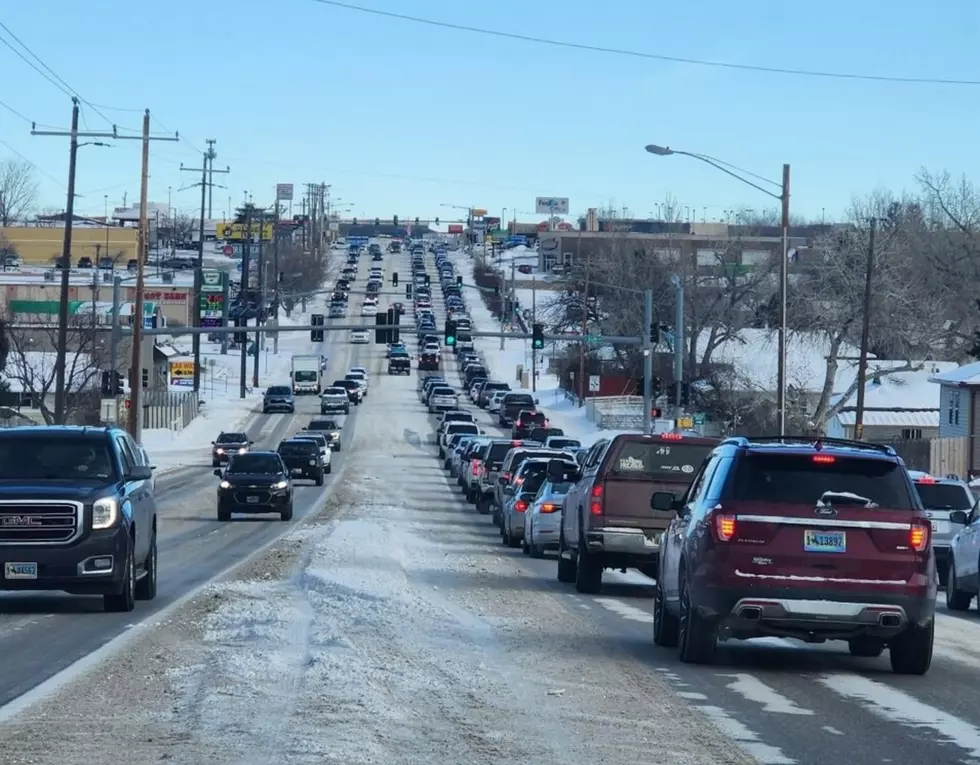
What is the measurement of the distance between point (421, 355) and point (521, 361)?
12933 mm

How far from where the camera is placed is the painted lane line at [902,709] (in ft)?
33.5

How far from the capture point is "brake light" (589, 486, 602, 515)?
69.3 ft

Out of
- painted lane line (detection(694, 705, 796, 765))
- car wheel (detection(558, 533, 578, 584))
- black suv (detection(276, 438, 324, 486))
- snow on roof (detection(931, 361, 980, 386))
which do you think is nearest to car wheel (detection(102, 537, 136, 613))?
car wheel (detection(558, 533, 578, 584))

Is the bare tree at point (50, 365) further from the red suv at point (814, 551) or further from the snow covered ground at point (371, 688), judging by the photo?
the red suv at point (814, 551)

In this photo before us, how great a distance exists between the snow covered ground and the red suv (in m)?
0.98

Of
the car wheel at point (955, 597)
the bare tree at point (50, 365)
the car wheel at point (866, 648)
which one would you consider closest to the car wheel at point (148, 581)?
the car wheel at point (866, 648)

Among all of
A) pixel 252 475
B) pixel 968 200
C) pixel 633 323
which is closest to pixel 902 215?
pixel 968 200

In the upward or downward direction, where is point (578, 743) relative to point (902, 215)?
downward

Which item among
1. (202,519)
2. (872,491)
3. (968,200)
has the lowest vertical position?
(202,519)

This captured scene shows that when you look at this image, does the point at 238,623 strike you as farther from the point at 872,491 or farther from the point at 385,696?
the point at 872,491

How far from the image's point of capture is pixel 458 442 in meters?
61.6

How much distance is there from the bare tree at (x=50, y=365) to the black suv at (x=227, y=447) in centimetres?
827

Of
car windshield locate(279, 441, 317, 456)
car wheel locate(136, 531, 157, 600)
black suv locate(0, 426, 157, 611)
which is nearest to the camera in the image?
black suv locate(0, 426, 157, 611)

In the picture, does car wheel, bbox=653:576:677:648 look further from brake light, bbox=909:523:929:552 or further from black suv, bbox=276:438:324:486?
black suv, bbox=276:438:324:486
